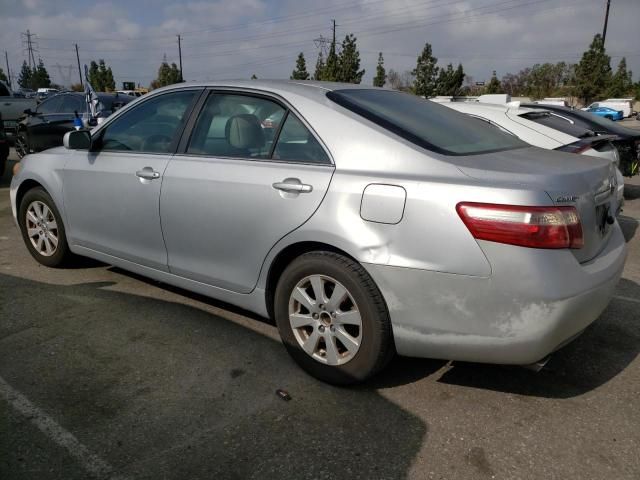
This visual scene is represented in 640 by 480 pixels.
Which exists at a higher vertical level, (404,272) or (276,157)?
(276,157)

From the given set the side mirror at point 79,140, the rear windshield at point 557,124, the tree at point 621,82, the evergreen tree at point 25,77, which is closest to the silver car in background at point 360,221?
the side mirror at point 79,140

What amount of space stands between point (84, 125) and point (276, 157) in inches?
337

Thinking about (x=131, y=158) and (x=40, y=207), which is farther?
(x=40, y=207)

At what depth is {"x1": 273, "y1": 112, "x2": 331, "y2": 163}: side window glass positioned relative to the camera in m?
2.88

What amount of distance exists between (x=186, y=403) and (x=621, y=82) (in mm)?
58149

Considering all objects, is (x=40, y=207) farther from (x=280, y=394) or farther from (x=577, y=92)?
(x=577, y=92)

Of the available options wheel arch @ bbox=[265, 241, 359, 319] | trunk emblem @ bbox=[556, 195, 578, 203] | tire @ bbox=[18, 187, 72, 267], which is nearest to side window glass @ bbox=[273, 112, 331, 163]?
wheel arch @ bbox=[265, 241, 359, 319]

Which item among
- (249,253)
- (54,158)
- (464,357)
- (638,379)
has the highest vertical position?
(54,158)

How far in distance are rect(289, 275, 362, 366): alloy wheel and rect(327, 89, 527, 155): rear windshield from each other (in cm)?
86

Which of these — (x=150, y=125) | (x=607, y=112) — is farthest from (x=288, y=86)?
(x=607, y=112)

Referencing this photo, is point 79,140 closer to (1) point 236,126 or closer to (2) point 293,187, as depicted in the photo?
(1) point 236,126

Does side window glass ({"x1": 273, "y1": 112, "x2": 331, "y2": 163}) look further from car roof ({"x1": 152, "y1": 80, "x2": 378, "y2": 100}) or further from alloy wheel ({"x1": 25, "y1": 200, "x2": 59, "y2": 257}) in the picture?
alloy wheel ({"x1": 25, "y1": 200, "x2": 59, "y2": 257})

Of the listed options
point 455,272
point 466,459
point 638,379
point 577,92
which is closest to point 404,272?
point 455,272

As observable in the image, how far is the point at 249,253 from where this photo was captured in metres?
3.09
